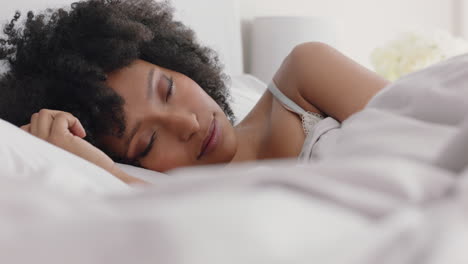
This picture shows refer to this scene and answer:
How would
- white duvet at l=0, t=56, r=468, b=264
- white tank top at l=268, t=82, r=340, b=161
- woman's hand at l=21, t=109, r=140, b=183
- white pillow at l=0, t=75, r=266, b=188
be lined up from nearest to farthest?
white duvet at l=0, t=56, r=468, b=264 → white pillow at l=0, t=75, r=266, b=188 → woman's hand at l=21, t=109, r=140, b=183 → white tank top at l=268, t=82, r=340, b=161

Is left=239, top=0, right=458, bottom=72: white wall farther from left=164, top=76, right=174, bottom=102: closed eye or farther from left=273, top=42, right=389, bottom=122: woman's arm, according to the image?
left=164, top=76, right=174, bottom=102: closed eye

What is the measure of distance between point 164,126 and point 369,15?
218 centimetres

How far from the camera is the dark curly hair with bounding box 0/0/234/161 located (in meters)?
1.23

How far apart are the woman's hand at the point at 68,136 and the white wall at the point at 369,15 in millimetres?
1798

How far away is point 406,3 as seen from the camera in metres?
3.21

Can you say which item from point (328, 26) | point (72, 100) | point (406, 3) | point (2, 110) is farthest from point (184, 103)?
point (406, 3)

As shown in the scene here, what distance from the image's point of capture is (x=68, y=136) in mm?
1067

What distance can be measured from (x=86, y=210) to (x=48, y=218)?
0.02 meters

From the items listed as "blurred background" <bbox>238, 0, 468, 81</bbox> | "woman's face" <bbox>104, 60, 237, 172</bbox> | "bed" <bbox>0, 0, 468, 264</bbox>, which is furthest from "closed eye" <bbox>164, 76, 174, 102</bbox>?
"blurred background" <bbox>238, 0, 468, 81</bbox>

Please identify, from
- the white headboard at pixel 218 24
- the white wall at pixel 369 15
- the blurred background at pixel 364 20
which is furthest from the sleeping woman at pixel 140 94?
the white wall at pixel 369 15

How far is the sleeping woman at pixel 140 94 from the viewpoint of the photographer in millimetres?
1176

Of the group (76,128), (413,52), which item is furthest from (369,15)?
(76,128)

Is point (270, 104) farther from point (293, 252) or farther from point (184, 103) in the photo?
point (293, 252)

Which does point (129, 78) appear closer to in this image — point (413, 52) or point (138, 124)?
point (138, 124)
